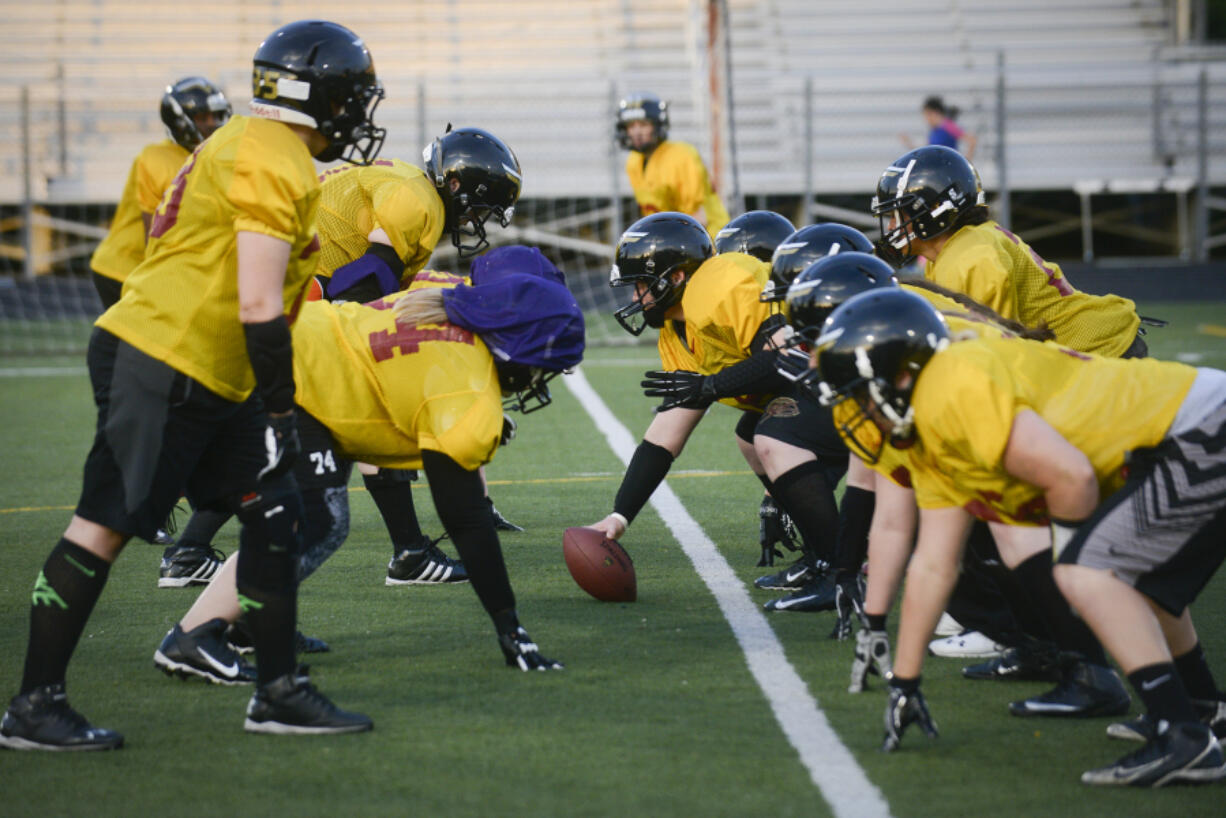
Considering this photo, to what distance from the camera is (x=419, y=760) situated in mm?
3781

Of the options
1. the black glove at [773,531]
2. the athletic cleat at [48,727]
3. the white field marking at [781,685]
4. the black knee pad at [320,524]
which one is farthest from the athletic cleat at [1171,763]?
the athletic cleat at [48,727]

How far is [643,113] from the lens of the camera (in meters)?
11.2

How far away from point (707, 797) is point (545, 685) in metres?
1.02

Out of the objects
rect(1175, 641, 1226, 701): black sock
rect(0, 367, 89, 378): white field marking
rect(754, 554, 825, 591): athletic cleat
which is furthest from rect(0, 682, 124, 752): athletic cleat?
rect(0, 367, 89, 378): white field marking

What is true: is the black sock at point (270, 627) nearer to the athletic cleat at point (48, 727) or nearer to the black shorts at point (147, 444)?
the black shorts at point (147, 444)

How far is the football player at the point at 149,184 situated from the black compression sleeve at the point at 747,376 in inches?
86.1

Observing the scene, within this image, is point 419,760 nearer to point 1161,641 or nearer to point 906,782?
point 906,782

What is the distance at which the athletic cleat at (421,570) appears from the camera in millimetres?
5824

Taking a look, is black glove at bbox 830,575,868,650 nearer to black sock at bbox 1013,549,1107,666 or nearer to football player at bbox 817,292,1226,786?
black sock at bbox 1013,549,1107,666

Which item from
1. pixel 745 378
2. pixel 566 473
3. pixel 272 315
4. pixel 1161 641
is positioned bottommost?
pixel 566 473

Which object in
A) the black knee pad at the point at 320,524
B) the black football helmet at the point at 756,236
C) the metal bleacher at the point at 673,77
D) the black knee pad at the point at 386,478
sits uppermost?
the metal bleacher at the point at 673,77

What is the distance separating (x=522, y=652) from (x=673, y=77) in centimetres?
1733

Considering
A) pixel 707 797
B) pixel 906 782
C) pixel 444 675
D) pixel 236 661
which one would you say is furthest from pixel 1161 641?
pixel 236 661

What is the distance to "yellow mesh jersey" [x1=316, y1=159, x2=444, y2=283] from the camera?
5.77m
